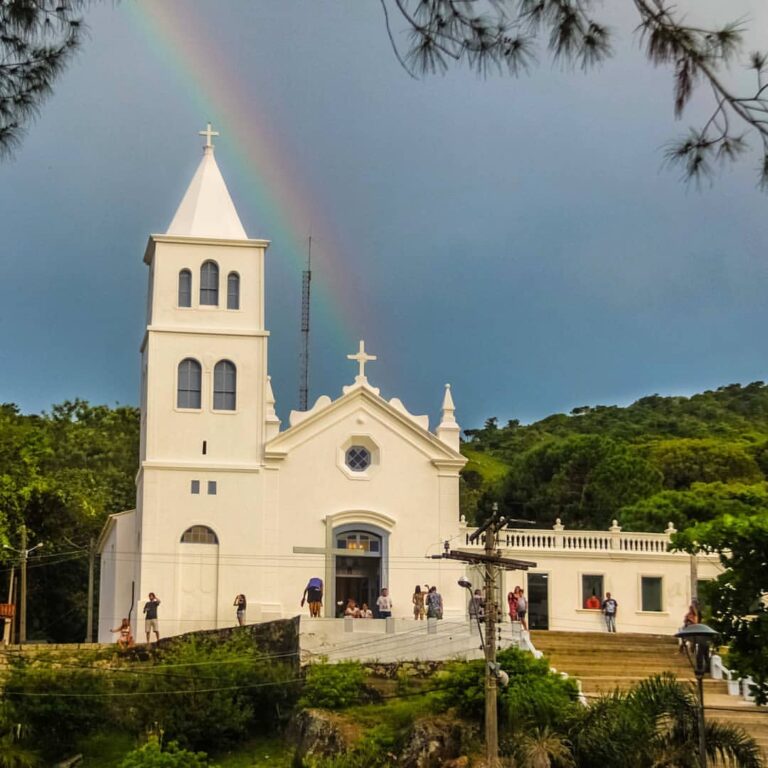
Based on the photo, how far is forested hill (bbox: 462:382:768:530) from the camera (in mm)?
61844

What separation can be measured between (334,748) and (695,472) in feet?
129

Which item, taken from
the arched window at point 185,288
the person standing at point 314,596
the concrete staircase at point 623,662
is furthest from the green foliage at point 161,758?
the arched window at point 185,288

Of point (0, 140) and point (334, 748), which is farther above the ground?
point (0, 140)

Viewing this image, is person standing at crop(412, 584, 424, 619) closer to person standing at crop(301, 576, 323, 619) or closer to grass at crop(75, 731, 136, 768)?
person standing at crop(301, 576, 323, 619)

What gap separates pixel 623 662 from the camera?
41.3 meters

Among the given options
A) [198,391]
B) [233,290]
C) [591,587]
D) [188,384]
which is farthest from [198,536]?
[591,587]

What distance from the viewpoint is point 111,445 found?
6938 cm

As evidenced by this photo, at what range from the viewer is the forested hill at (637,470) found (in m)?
A: 61.8

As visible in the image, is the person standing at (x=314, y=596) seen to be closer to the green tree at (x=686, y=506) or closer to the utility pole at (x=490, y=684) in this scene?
the utility pole at (x=490, y=684)

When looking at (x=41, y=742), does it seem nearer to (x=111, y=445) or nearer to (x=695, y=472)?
(x=111, y=445)

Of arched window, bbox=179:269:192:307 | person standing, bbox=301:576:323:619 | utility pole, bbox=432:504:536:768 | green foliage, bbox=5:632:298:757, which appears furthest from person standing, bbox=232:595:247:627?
utility pole, bbox=432:504:536:768

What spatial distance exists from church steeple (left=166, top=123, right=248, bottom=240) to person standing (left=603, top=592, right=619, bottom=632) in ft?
48.6

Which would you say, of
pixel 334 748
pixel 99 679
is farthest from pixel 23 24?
pixel 99 679

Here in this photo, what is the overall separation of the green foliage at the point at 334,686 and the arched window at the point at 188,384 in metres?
9.93
